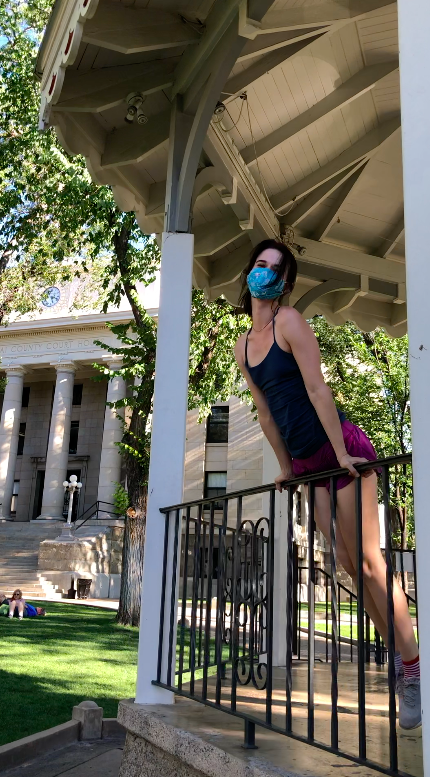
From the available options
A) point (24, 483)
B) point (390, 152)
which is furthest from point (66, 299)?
point (390, 152)

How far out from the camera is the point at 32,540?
1352 inches

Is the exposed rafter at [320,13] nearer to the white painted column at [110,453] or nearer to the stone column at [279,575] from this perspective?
the stone column at [279,575]

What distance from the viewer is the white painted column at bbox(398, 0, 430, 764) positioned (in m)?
2.02

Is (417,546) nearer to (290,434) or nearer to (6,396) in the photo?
(290,434)

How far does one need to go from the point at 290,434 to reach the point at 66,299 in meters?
41.7

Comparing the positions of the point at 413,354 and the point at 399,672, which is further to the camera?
the point at 399,672

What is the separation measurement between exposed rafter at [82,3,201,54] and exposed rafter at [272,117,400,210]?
1.99 meters

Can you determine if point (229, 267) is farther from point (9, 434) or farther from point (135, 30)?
point (9, 434)

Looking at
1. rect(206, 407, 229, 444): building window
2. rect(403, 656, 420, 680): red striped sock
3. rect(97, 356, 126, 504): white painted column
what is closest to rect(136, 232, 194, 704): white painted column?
rect(403, 656, 420, 680): red striped sock

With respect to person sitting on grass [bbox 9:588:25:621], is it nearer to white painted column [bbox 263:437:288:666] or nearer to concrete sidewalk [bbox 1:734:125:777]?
Answer: concrete sidewalk [bbox 1:734:125:777]

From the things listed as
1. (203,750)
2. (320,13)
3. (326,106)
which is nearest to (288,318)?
(203,750)

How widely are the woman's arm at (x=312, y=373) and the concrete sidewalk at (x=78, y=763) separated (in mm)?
3482

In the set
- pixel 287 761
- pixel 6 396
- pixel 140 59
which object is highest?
pixel 6 396

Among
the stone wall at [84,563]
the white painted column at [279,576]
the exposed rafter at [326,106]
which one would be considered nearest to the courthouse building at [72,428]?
the stone wall at [84,563]
